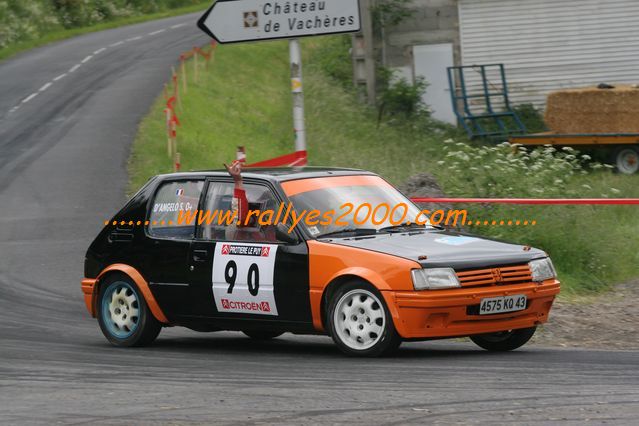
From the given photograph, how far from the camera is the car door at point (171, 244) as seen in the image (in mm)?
10477

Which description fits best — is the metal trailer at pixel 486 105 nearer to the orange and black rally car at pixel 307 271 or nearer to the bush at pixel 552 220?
the bush at pixel 552 220

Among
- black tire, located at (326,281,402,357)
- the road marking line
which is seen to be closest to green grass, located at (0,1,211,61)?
the road marking line

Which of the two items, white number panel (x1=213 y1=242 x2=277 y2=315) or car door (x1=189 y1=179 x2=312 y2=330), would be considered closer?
car door (x1=189 y1=179 x2=312 y2=330)

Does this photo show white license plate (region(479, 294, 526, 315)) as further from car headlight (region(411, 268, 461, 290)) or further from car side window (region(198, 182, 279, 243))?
car side window (region(198, 182, 279, 243))

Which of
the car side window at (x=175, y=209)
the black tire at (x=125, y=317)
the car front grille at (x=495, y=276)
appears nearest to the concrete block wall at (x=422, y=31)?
the car side window at (x=175, y=209)

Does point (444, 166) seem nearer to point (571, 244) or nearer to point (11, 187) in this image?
point (571, 244)

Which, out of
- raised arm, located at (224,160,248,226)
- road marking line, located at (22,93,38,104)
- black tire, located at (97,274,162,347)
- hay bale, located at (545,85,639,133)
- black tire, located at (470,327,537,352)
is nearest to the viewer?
black tire, located at (470,327,537,352)

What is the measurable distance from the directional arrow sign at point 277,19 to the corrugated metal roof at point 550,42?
20.2 meters

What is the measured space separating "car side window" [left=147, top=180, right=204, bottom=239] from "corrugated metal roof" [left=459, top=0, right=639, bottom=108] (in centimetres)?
2329

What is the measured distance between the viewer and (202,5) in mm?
58125

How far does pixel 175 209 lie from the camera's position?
10.8m

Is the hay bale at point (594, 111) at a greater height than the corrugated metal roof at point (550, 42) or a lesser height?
lesser

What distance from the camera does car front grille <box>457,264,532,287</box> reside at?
9070mm

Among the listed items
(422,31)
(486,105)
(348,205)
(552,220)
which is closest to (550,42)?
(486,105)
